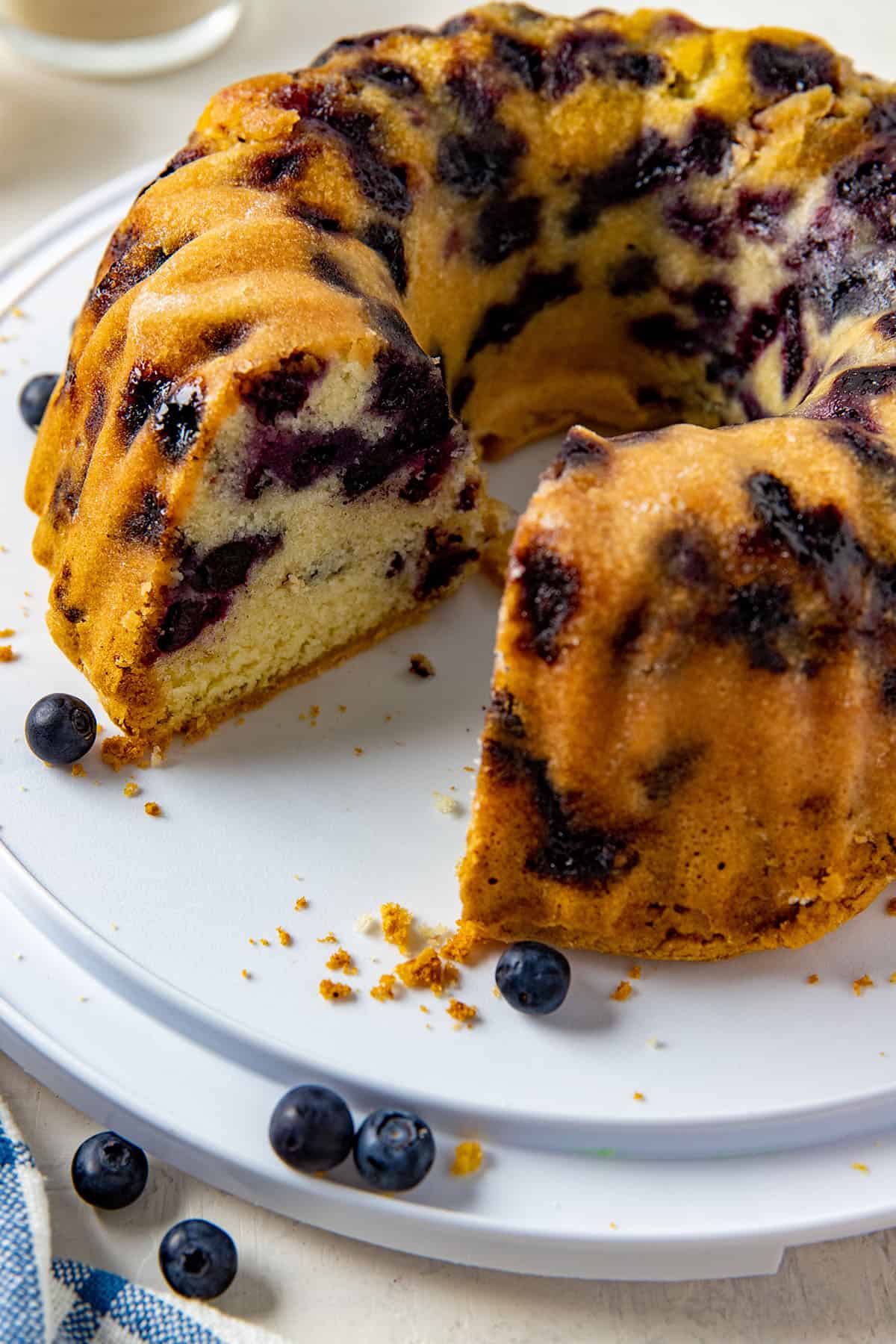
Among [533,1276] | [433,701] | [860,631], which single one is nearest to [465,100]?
[433,701]

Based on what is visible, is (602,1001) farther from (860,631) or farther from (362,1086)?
(860,631)

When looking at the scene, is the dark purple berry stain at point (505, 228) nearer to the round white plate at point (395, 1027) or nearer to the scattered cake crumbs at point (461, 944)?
the round white plate at point (395, 1027)

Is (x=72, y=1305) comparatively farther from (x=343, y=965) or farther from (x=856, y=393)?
(x=856, y=393)

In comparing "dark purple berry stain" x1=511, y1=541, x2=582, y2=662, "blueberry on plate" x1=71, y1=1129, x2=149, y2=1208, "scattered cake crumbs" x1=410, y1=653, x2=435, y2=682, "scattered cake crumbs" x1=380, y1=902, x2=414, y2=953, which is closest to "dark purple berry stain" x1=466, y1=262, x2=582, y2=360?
"scattered cake crumbs" x1=410, y1=653, x2=435, y2=682

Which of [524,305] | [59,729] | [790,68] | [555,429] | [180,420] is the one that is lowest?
[555,429]

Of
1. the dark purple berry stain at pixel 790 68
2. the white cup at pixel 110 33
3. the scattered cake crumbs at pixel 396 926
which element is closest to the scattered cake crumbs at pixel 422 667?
the scattered cake crumbs at pixel 396 926

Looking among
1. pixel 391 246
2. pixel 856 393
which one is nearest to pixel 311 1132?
pixel 856 393
